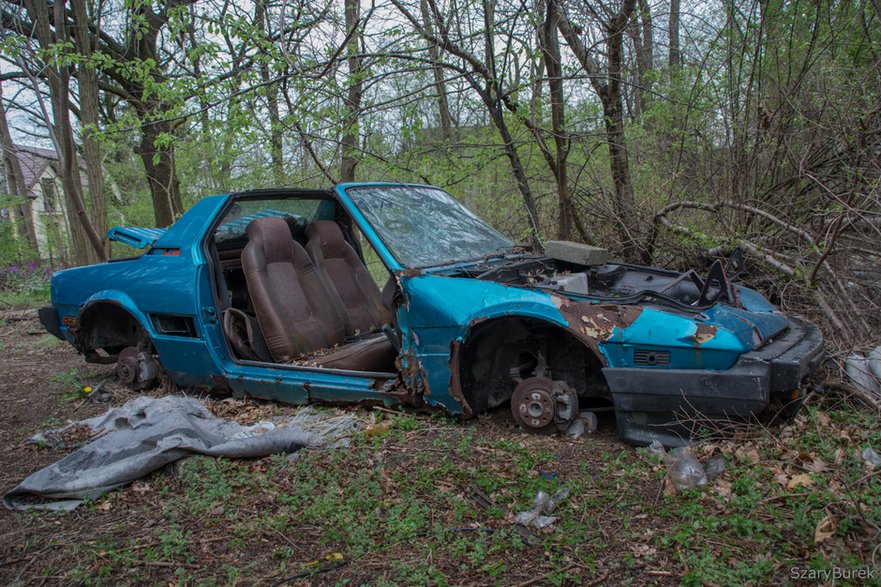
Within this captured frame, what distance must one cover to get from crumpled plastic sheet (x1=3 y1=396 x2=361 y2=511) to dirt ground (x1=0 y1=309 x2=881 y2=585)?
88 mm

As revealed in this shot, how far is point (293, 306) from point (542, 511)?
279 cm

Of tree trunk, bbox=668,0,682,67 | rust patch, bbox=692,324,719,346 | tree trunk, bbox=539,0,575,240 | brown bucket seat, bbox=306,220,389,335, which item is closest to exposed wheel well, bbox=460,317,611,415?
rust patch, bbox=692,324,719,346

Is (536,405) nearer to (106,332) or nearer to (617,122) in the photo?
(106,332)

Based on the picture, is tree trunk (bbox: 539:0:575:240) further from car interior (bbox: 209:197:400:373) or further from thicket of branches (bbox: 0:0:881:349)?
car interior (bbox: 209:197:400:373)

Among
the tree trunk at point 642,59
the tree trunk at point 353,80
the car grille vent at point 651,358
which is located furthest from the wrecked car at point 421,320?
the tree trunk at point 642,59

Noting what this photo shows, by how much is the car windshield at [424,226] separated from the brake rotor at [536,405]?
107cm

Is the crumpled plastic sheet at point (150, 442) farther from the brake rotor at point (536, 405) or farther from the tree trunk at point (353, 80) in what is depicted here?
the tree trunk at point (353, 80)

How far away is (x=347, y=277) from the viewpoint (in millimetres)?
5469

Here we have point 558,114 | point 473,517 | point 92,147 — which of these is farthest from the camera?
point 92,147

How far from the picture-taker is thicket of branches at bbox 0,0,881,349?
211 inches

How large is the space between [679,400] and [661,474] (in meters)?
0.40

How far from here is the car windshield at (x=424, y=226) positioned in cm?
425

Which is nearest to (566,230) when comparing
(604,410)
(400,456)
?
(604,410)

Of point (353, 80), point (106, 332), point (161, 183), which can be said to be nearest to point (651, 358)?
point (106, 332)
